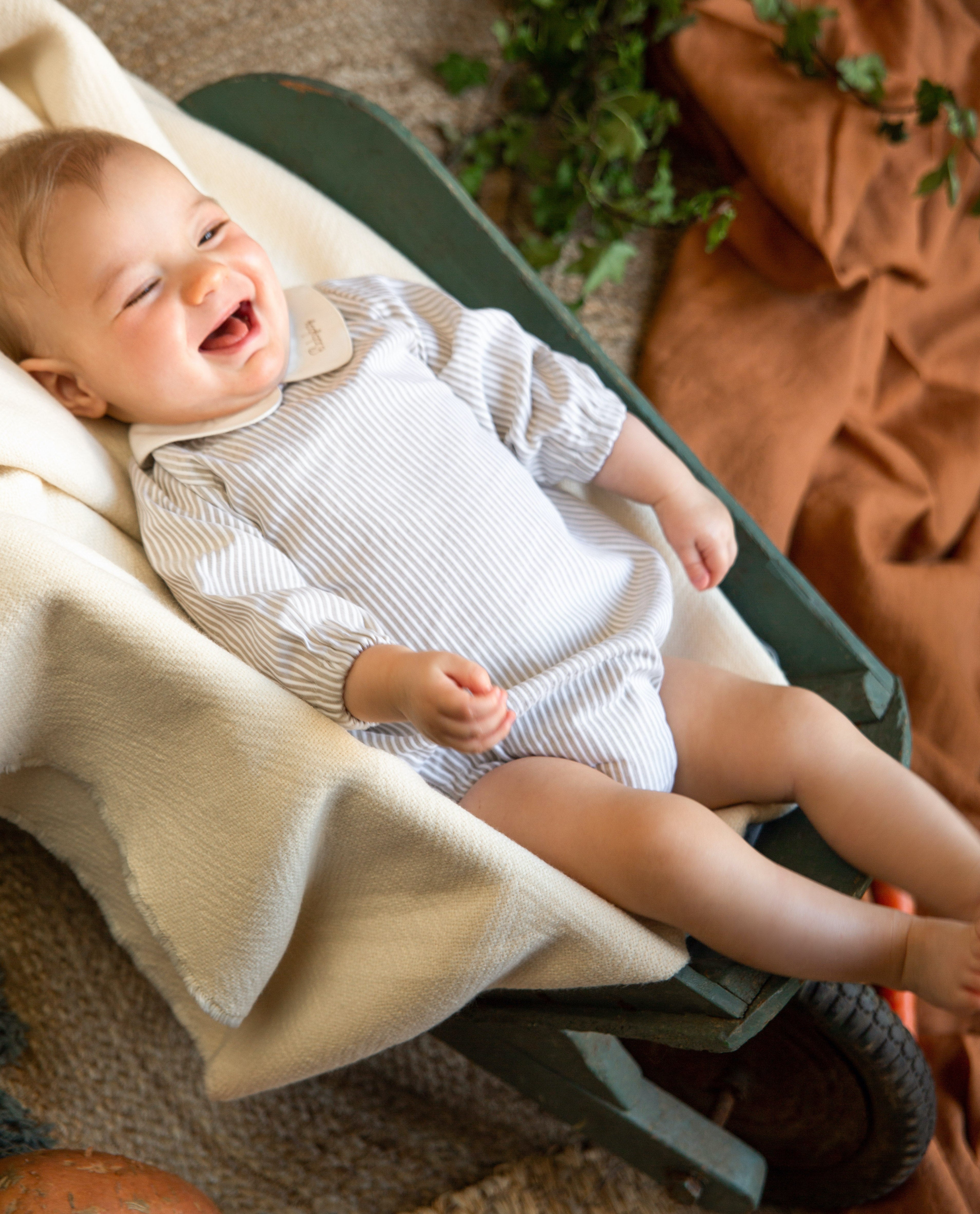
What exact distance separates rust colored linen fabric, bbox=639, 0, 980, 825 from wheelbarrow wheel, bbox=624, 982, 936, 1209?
1.48 feet

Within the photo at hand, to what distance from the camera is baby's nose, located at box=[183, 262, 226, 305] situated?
0.86 meters

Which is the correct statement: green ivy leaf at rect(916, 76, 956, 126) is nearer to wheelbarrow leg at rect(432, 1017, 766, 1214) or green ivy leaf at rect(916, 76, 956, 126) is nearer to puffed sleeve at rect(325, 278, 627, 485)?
puffed sleeve at rect(325, 278, 627, 485)

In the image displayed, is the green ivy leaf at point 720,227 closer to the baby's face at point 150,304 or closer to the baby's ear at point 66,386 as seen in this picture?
the baby's face at point 150,304

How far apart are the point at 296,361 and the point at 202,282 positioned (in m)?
0.14

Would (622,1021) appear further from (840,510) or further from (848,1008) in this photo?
(840,510)

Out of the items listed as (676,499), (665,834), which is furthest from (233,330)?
(665,834)

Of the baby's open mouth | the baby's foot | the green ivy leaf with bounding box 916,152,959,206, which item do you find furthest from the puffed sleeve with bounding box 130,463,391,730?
the green ivy leaf with bounding box 916,152,959,206

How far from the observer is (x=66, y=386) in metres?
0.93

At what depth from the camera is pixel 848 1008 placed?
892 mm

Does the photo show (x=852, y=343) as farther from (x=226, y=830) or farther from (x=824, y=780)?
(x=226, y=830)

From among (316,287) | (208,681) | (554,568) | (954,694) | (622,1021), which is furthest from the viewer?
(954,694)

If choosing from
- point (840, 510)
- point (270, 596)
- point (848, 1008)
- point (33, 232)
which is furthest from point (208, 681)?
point (840, 510)

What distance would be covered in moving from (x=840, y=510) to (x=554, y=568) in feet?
2.03

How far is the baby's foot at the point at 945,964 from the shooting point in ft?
2.42
